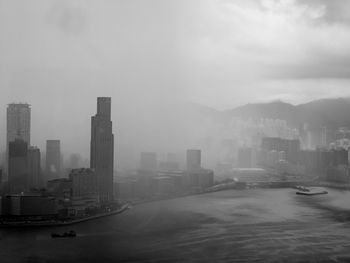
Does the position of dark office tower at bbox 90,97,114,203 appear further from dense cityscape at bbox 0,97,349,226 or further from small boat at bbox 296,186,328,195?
small boat at bbox 296,186,328,195

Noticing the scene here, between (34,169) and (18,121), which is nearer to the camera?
(34,169)

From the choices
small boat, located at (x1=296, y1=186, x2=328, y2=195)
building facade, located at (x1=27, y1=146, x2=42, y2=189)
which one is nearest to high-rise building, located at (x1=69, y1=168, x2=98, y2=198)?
building facade, located at (x1=27, y1=146, x2=42, y2=189)

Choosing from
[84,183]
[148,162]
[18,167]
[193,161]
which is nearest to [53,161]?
[18,167]

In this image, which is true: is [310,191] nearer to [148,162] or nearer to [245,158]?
[148,162]

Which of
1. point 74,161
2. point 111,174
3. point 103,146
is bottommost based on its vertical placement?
point 111,174

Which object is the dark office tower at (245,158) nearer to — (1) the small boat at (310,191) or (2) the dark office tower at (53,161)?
(1) the small boat at (310,191)

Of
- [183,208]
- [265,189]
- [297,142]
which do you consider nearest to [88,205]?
[183,208]
